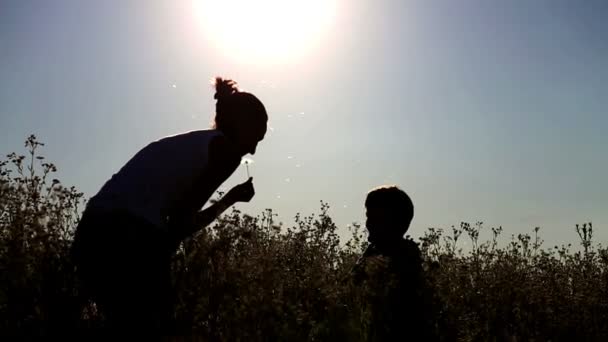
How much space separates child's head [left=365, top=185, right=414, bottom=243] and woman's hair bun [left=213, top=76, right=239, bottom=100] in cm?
189

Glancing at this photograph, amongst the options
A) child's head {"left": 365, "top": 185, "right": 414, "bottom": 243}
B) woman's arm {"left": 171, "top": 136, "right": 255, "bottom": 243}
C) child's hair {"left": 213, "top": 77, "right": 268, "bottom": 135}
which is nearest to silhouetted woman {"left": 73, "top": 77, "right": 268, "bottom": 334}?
woman's arm {"left": 171, "top": 136, "right": 255, "bottom": 243}

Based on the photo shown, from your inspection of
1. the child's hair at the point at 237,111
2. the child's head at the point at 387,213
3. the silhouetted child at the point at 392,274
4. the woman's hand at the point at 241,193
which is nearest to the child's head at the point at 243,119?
the child's hair at the point at 237,111

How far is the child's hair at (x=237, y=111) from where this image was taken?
3389mm

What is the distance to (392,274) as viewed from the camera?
338 cm

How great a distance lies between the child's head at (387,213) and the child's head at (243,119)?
72.9 inches

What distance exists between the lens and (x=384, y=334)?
11.4 feet

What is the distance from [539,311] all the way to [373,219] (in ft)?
5.35

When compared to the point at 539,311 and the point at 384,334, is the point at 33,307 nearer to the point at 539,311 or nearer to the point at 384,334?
the point at 384,334

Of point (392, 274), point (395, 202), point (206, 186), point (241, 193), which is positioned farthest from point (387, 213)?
point (206, 186)

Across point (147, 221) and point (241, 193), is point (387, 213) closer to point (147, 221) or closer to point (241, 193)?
point (241, 193)

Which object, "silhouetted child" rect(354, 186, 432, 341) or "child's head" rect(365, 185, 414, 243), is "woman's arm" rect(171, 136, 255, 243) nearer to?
"silhouetted child" rect(354, 186, 432, 341)

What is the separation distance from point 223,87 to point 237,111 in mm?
297

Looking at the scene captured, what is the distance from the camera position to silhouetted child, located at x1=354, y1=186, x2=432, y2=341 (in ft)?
11.1

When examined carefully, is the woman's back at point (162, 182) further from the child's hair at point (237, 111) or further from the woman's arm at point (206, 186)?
the child's hair at point (237, 111)
